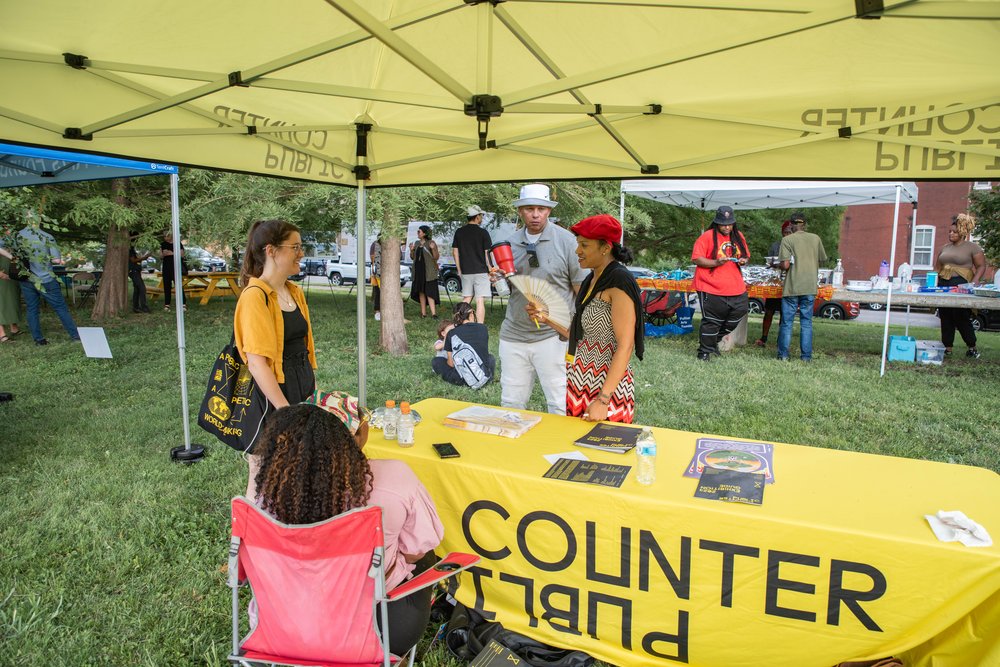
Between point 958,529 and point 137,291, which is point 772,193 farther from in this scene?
point 137,291

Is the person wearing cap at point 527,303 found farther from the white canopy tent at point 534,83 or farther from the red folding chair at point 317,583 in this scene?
the red folding chair at point 317,583

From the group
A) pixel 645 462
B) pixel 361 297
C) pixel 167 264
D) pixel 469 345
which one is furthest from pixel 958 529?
pixel 167 264

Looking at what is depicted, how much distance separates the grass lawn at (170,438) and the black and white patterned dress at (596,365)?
1517 mm

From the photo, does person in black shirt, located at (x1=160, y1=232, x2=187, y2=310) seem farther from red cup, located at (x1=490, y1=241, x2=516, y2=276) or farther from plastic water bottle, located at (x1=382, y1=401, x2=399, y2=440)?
plastic water bottle, located at (x1=382, y1=401, x2=399, y2=440)

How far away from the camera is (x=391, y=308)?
8.78 m

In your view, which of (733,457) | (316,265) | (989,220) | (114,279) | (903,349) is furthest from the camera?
(316,265)

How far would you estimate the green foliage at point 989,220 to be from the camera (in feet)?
36.7

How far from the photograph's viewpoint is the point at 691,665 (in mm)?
2209

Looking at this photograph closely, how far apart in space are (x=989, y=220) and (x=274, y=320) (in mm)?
13620

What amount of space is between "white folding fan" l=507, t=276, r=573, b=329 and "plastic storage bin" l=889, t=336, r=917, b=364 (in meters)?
6.54

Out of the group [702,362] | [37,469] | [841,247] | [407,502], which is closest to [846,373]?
[702,362]

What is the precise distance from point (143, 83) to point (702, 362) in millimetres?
6923

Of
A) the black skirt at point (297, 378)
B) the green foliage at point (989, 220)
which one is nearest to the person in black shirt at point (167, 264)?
the black skirt at point (297, 378)

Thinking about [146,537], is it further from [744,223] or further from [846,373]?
[744,223]
